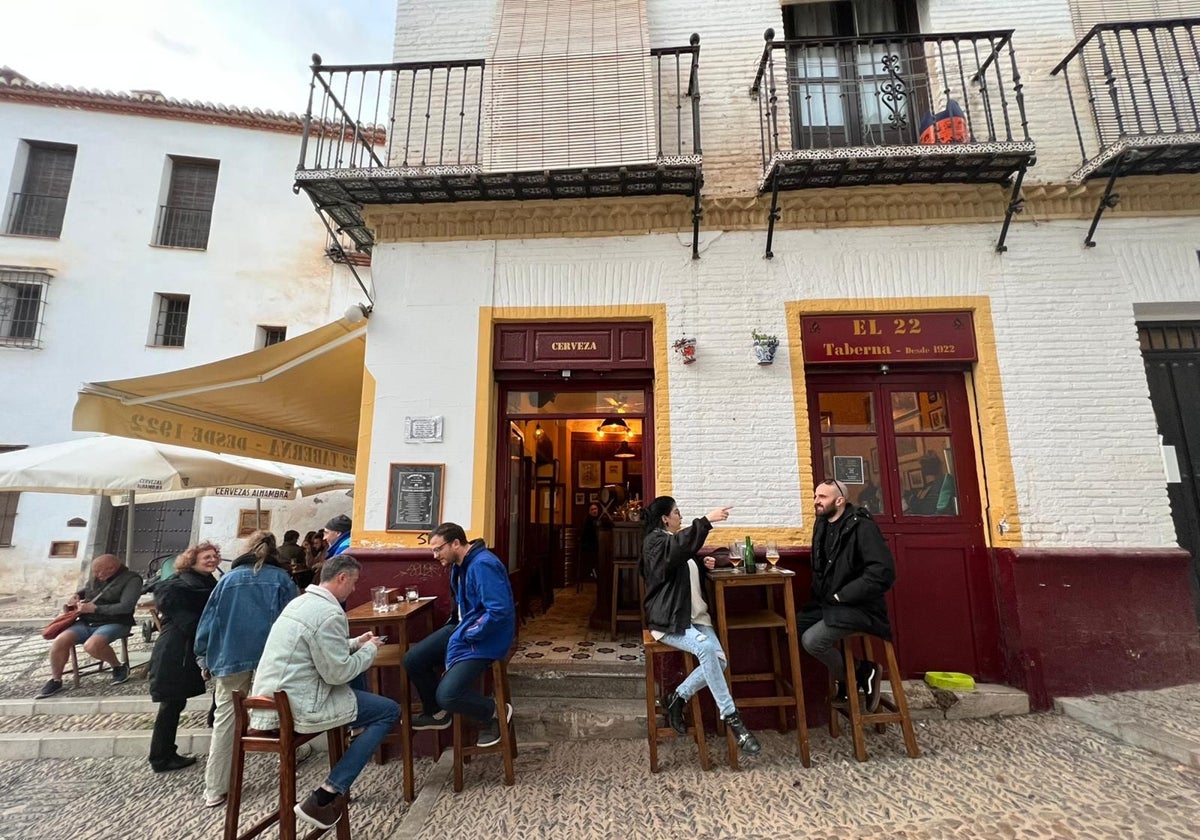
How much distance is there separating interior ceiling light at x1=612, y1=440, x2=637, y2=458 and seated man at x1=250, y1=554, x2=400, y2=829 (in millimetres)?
7646

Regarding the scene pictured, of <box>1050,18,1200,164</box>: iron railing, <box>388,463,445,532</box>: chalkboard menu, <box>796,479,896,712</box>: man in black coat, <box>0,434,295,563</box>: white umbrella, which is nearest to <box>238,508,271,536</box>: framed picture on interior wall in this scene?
<box>0,434,295,563</box>: white umbrella

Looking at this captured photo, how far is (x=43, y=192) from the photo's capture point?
11.4 meters

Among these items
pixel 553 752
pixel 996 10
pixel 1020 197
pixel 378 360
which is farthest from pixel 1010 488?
pixel 378 360

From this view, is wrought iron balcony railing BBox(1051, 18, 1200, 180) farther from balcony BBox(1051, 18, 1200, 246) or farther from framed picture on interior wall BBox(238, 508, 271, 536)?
framed picture on interior wall BBox(238, 508, 271, 536)

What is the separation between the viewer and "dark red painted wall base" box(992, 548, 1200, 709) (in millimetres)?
4309

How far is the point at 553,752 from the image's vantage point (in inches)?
161

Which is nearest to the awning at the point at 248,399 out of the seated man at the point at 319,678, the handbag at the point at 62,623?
the handbag at the point at 62,623

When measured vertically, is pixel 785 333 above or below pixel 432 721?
above

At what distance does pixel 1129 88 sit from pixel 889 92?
2115 millimetres

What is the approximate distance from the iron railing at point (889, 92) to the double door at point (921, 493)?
237 centimetres

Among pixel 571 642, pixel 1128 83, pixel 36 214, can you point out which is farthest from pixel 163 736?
pixel 36 214

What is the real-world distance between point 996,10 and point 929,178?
2.46 meters

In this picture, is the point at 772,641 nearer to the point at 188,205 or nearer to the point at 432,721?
the point at 432,721

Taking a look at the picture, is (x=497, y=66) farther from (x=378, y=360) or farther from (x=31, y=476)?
(x=31, y=476)
